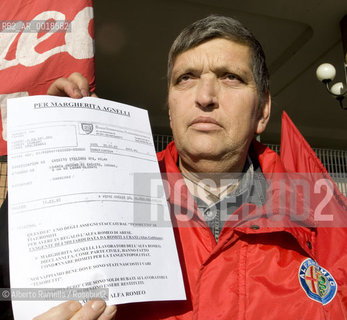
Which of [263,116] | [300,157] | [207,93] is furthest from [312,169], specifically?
[207,93]

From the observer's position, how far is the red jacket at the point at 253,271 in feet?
2.67

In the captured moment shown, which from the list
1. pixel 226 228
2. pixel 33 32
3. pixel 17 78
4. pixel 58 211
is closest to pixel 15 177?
pixel 58 211

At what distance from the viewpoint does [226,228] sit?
889 mm

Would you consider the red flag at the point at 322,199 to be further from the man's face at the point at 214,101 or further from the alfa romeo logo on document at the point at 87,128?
the alfa romeo logo on document at the point at 87,128

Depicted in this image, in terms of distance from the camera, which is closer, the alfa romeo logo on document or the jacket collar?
the alfa romeo logo on document

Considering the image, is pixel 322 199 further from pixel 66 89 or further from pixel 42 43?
pixel 42 43

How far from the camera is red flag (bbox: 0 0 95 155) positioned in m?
1.74

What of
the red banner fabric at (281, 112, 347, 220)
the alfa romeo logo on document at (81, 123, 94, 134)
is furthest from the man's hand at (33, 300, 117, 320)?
the red banner fabric at (281, 112, 347, 220)

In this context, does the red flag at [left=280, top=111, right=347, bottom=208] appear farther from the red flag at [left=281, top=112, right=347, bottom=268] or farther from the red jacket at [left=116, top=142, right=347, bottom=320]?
the red jacket at [left=116, top=142, right=347, bottom=320]

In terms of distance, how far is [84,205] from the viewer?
26.9 inches

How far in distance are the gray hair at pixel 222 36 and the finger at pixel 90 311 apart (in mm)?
851

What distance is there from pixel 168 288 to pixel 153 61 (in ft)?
15.9

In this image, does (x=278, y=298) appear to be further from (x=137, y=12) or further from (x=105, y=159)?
(x=137, y=12)

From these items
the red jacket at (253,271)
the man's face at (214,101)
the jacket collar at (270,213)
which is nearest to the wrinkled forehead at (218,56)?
the man's face at (214,101)
